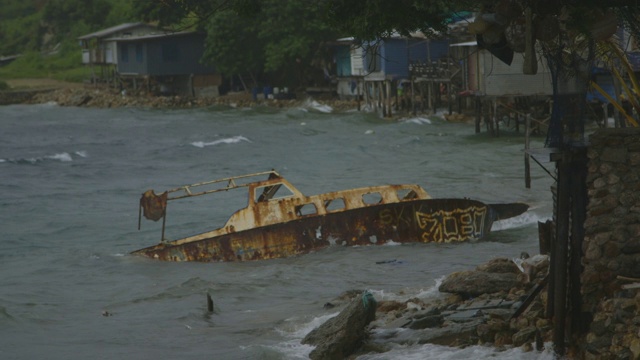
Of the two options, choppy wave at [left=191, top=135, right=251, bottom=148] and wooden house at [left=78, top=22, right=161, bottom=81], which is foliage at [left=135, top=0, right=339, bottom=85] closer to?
wooden house at [left=78, top=22, right=161, bottom=81]

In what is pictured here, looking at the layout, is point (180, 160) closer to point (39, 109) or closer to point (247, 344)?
point (247, 344)

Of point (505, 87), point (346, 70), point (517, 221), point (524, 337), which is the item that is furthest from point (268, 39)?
point (524, 337)

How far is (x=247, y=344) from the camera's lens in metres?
14.9

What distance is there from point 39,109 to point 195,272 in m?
60.7

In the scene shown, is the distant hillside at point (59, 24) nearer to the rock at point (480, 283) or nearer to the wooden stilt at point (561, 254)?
the rock at point (480, 283)

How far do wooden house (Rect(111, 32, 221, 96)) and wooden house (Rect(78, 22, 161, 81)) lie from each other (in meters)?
1.46

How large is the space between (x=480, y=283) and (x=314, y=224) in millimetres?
7793

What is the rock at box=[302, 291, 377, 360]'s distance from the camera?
12.9 metres

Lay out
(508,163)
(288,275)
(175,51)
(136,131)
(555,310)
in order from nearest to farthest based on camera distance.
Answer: (555,310) → (288,275) → (508,163) → (136,131) → (175,51)

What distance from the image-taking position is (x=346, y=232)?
869 inches

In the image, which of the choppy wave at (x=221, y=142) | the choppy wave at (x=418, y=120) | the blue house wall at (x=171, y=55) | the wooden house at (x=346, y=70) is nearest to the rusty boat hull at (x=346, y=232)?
the choppy wave at (x=221, y=142)

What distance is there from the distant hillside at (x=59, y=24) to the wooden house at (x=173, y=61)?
17.6 m

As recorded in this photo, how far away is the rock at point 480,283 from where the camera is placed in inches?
557

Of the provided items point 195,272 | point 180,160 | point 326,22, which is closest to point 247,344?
point 326,22
